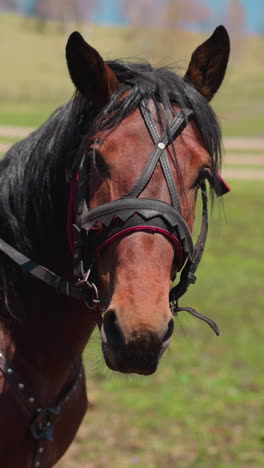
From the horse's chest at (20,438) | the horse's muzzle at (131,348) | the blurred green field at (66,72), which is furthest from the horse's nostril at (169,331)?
the blurred green field at (66,72)

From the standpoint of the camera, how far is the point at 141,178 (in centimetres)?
219

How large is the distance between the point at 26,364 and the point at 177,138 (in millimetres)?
1185

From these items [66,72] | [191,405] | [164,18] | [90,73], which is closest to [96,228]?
[90,73]

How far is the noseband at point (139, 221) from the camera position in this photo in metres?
2.15

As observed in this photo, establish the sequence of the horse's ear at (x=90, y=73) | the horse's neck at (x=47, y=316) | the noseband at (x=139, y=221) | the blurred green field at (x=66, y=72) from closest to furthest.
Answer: the noseband at (x=139, y=221)
the horse's ear at (x=90, y=73)
the horse's neck at (x=47, y=316)
the blurred green field at (x=66, y=72)

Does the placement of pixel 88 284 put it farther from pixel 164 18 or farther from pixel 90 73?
pixel 164 18

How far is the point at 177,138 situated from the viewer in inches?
92.4

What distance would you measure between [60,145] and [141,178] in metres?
0.57

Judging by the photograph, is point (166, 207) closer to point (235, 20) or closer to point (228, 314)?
point (228, 314)

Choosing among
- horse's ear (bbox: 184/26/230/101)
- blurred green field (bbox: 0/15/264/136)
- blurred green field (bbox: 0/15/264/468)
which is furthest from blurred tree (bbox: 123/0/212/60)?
horse's ear (bbox: 184/26/230/101)

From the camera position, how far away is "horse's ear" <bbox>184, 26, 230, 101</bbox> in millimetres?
2562

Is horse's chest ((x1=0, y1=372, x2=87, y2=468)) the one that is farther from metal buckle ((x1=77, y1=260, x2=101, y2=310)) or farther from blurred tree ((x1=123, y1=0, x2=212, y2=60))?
blurred tree ((x1=123, y1=0, x2=212, y2=60))

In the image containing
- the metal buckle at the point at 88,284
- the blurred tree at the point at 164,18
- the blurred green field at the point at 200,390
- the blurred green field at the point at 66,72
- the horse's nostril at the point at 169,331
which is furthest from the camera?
the blurred tree at the point at 164,18

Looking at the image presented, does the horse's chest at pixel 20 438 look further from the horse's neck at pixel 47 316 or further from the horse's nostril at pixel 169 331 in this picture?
the horse's nostril at pixel 169 331
